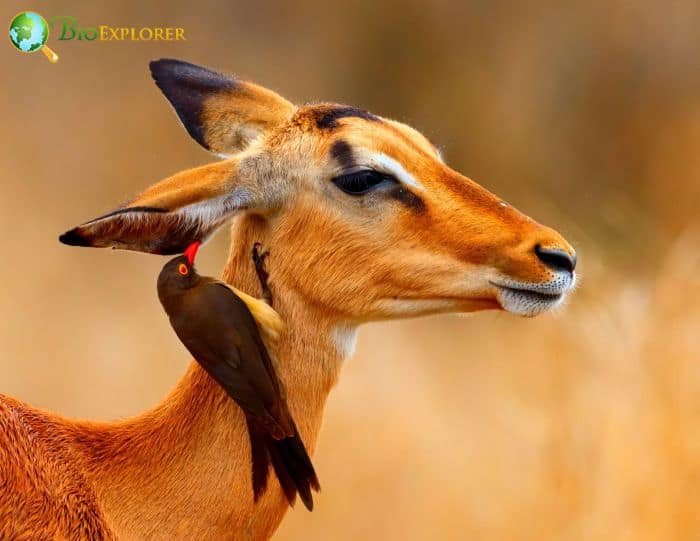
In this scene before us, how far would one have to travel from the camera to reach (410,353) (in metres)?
5.17

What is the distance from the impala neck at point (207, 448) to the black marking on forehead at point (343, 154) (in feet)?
0.79

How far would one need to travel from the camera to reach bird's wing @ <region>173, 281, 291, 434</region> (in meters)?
2.13

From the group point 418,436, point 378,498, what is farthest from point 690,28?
point 378,498

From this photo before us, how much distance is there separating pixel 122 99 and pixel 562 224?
92.4 inches

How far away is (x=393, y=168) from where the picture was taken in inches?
89.7

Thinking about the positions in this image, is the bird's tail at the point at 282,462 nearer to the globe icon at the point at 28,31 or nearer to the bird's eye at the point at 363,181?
the bird's eye at the point at 363,181

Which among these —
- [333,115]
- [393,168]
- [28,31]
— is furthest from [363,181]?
[28,31]

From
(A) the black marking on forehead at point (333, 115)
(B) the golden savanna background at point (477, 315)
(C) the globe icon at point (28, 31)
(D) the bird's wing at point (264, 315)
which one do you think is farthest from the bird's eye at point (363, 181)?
(C) the globe icon at point (28, 31)

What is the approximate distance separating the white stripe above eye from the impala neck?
0.30m

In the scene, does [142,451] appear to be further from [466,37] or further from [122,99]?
[466,37]

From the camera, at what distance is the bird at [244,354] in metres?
2.14

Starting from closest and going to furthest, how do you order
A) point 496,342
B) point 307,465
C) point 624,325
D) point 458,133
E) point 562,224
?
point 307,465, point 624,325, point 562,224, point 496,342, point 458,133

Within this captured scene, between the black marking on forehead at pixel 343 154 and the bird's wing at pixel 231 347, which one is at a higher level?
the black marking on forehead at pixel 343 154

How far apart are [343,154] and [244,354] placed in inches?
19.4
